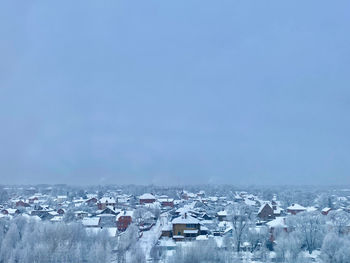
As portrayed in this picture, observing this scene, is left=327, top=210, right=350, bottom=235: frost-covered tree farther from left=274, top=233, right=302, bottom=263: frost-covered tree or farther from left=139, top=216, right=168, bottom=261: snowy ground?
left=139, top=216, right=168, bottom=261: snowy ground

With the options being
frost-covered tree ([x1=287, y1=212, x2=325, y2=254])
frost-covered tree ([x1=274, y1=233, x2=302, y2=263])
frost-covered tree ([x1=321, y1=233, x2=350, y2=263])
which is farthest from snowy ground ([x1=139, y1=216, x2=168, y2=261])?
frost-covered tree ([x1=321, y1=233, x2=350, y2=263])

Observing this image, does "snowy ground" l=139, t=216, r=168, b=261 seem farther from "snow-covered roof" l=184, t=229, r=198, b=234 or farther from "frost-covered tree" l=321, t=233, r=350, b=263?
"frost-covered tree" l=321, t=233, r=350, b=263

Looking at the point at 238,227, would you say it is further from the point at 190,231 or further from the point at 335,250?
the point at 335,250

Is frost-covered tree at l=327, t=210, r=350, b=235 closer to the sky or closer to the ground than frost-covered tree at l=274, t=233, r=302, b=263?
closer to the sky

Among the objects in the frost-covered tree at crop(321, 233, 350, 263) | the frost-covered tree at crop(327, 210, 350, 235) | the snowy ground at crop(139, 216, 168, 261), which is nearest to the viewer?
the frost-covered tree at crop(321, 233, 350, 263)

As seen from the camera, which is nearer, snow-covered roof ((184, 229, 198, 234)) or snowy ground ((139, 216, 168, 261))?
snowy ground ((139, 216, 168, 261))

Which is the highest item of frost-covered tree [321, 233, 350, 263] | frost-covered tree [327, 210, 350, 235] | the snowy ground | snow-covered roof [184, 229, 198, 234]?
frost-covered tree [327, 210, 350, 235]

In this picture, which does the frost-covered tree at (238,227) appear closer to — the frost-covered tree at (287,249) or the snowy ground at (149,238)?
the frost-covered tree at (287,249)

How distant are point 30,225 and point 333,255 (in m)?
22.1

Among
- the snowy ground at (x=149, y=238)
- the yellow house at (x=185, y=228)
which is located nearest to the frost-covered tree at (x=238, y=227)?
the yellow house at (x=185, y=228)

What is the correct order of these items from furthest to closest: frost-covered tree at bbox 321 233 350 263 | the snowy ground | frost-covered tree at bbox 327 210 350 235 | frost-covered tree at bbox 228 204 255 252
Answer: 1. frost-covered tree at bbox 327 210 350 235
2. frost-covered tree at bbox 228 204 255 252
3. the snowy ground
4. frost-covered tree at bbox 321 233 350 263

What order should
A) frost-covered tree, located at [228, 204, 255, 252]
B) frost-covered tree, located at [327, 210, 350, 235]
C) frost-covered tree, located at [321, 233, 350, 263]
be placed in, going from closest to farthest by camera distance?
frost-covered tree, located at [321, 233, 350, 263], frost-covered tree, located at [228, 204, 255, 252], frost-covered tree, located at [327, 210, 350, 235]

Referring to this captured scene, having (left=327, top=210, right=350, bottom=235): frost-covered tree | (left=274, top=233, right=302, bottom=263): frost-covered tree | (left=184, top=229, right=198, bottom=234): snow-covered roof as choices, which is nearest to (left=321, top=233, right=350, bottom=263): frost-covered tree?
(left=274, top=233, right=302, bottom=263): frost-covered tree

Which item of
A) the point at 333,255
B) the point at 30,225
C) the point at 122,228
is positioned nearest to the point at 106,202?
the point at 122,228
